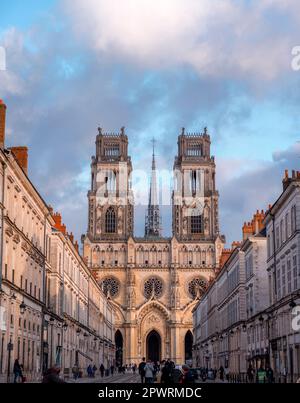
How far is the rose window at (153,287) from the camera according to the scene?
450 ft

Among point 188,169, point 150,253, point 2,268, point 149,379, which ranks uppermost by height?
point 188,169

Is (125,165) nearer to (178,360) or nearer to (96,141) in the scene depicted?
(96,141)

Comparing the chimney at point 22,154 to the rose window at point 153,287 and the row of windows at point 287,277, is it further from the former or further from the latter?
the rose window at point 153,287

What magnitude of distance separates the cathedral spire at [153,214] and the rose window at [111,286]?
1337 inches

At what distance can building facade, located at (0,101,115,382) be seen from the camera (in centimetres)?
3834

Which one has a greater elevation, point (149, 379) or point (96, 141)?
point (96, 141)

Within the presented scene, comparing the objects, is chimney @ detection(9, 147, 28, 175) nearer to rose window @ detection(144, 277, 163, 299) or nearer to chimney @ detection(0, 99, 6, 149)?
chimney @ detection(0, 99, 6, 149)

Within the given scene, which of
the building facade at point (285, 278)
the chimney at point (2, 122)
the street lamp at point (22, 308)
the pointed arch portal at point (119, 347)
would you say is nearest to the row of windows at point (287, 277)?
the building facade at point (285, 278)

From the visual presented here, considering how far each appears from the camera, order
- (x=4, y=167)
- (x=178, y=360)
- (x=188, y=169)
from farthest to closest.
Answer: (x=188, y=169) → (x=178, y=360) → (x=4, y=167)

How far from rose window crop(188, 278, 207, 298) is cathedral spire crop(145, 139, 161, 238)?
33811 millimetres

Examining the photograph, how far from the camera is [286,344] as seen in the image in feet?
144

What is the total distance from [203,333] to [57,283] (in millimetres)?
54922

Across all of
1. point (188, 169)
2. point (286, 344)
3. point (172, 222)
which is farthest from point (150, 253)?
point (286, 344)

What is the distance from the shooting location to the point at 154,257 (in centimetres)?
14000
